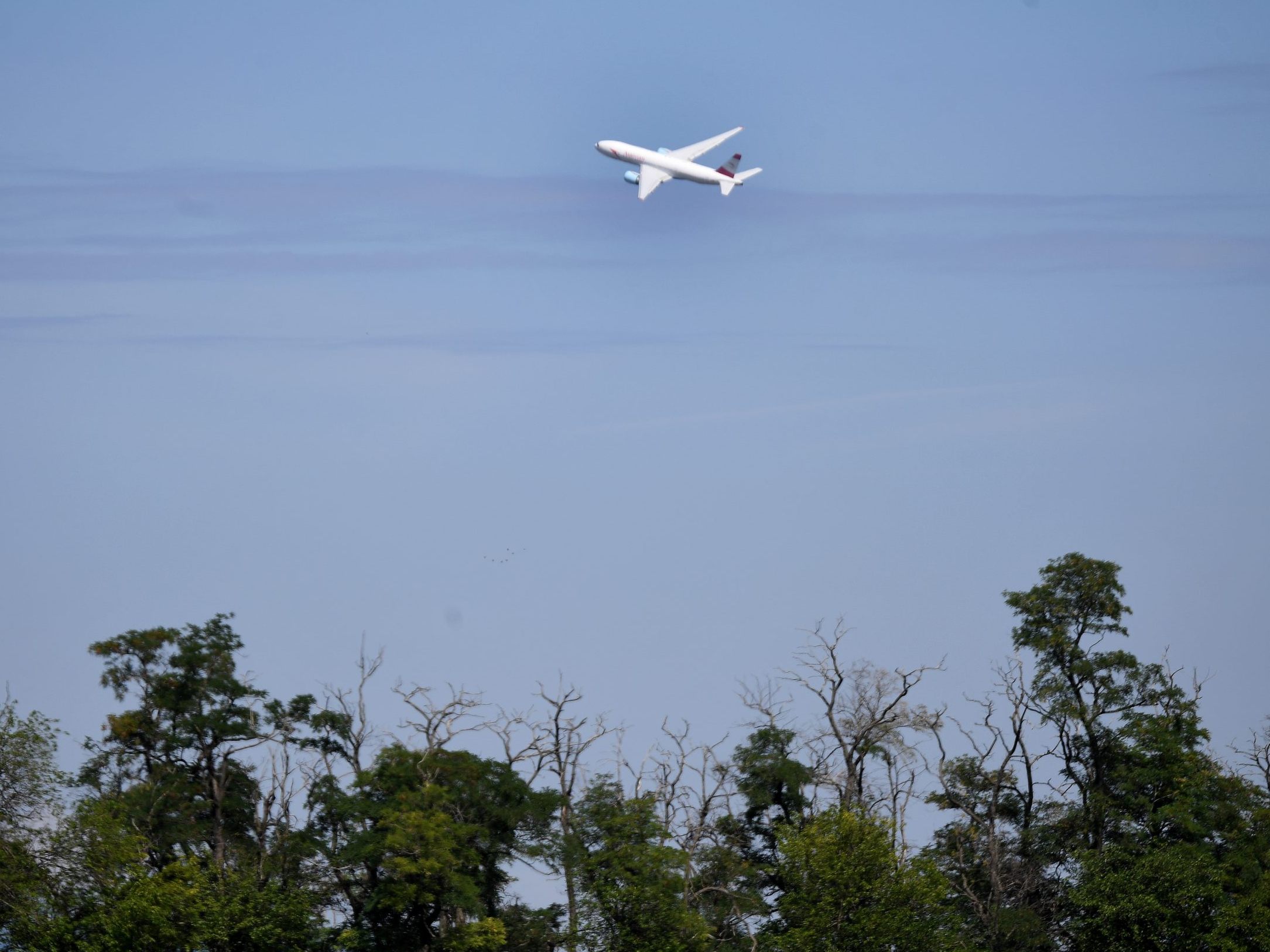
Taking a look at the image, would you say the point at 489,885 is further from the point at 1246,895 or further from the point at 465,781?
the point at 1246,895

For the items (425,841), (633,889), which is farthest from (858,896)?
(425,841)

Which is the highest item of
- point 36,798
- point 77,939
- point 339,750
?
point 339,750

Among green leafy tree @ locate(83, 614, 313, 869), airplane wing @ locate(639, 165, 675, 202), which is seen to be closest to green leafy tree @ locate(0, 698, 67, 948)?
green leafy tree @ locate(83, 614, 313, 869)

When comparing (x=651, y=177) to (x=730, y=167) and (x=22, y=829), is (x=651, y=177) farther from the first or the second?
(x=22, y=829)

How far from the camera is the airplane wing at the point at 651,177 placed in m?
76.3

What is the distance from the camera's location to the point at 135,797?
60750mm

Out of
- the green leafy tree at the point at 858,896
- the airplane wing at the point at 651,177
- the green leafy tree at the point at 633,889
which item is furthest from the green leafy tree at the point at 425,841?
the airplane wing at the point at 651,177

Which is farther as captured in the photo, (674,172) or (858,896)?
(674,172)

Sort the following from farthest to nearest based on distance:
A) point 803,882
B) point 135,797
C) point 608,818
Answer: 1. point 135,797
2. point 608,818
3. point 803,882

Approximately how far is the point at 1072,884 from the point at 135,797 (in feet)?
105

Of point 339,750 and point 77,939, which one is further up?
point 339,750

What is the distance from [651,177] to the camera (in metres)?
76.9

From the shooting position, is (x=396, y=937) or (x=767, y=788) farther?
(x=767, y=788)

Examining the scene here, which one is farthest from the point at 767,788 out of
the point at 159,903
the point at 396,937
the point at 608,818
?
the point at 159,903
